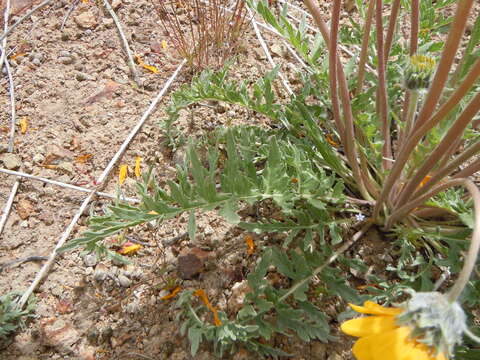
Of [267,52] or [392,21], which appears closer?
[392,21]

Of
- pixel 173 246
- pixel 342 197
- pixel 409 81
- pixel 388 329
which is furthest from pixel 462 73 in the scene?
pixel 173 246

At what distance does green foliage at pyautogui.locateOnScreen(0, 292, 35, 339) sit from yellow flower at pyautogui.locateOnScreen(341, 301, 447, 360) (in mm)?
1488

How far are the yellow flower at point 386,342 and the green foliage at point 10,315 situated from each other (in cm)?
149

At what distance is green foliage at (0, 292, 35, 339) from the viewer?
192 cm

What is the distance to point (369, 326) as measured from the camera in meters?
1.19

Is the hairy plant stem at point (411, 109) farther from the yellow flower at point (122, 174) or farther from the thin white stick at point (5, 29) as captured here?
the thin white stick at point (5, 29)

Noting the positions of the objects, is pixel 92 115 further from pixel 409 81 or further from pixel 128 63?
pixel 409 81

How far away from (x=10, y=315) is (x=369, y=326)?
1534 mm

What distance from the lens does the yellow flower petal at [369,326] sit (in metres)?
1.17

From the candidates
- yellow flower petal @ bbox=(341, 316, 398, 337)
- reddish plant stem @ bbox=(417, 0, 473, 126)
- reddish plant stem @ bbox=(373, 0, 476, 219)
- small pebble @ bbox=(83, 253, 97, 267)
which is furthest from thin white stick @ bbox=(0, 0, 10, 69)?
yellow flower petal @ bbox=(341, 316, 398, 337)

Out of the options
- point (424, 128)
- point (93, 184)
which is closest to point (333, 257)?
point (424, 128)

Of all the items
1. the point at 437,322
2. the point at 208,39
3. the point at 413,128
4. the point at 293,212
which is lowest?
Answer: the point at 293,212

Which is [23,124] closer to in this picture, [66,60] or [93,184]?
[66,60]

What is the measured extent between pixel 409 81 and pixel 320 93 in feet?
2.88
